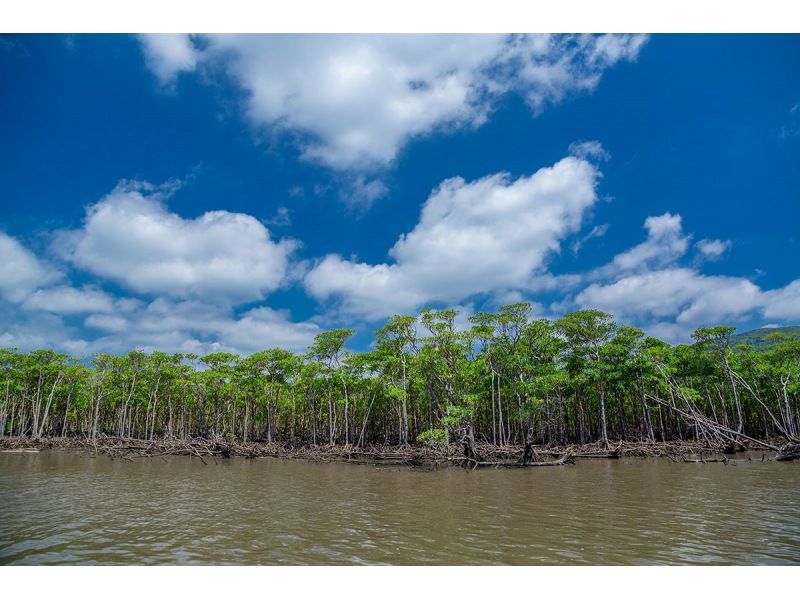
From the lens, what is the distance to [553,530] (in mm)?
9297

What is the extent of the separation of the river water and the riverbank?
7.98m

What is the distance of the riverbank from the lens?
26.1 metres

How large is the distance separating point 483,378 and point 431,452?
13.0m

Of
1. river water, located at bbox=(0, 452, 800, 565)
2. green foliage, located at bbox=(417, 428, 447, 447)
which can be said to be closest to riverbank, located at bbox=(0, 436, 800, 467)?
green foliage, located at bbox=(417, 428, 447, 447)

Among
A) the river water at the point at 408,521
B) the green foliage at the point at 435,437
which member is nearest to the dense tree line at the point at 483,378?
the green foliage at the point at 435,437

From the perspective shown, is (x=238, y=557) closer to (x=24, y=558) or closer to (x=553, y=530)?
(x=24, y=558)

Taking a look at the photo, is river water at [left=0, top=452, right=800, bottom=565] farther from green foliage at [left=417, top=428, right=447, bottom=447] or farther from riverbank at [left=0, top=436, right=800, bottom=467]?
riverbank at [left=0, top=436, right=800, bottom=467]

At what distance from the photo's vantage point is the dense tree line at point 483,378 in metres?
33.4

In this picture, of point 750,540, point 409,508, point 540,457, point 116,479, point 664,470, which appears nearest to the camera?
point 750,540

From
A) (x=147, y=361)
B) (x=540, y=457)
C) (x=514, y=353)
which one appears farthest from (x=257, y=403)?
(x=540, y=457)

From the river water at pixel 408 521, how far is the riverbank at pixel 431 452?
798 centimetres

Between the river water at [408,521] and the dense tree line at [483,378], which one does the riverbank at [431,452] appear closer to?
the dense tree line at [483,378]

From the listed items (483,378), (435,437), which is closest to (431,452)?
(435,437)

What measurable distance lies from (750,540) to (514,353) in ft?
95.9
